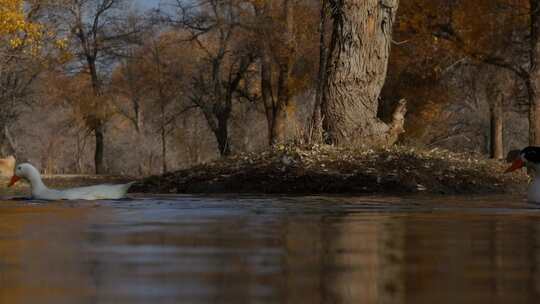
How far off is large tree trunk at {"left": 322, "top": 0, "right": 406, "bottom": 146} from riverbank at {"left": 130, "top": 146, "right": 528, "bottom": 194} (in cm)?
128

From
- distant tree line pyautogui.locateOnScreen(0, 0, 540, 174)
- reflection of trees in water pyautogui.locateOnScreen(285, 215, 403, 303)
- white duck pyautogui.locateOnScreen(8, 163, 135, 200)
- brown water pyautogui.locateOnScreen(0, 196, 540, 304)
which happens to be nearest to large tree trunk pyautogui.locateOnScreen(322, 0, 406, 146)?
distant tree line pyautogui.locateOnScreen(0, 0, 540, 174)

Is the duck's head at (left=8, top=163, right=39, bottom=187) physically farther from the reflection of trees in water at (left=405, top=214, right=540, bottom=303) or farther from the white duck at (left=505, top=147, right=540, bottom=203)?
the reflection of trees in water at (left=405, top=214, right=540, bottom=303)

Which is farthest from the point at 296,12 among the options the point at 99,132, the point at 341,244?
the point at 341,244

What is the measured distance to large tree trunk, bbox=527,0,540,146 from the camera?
31.8m

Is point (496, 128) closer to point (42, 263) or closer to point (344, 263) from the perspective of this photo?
point (344, 263)

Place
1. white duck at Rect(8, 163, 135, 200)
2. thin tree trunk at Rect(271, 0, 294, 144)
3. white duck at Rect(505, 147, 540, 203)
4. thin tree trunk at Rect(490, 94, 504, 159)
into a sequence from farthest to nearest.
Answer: thin tree trunk at Rect(271, 0, 294, 144), thin tree trunk at Rect(490, 94, 504, 159), white duck at Rect(8, 163, 135, 200), white duck at Rect(505, 147, 540, 203)

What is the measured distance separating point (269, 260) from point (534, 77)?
2897cm

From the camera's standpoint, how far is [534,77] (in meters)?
32.0

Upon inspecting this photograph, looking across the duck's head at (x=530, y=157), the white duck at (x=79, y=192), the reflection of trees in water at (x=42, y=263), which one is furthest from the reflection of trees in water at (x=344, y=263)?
the white duck at (x=79, y=192)

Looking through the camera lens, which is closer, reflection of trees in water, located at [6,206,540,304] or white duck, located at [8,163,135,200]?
reflection of trees in water, located at [6,206,540,304]

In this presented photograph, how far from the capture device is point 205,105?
64.1m

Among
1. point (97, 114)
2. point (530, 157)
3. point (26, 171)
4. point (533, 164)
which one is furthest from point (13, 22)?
point (97, 114)

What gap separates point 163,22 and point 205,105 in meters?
8.45

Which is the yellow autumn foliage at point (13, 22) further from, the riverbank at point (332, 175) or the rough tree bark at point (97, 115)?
the rough tree bark at point (97, 115)
